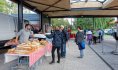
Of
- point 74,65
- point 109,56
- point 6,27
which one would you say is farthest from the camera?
point 6,27

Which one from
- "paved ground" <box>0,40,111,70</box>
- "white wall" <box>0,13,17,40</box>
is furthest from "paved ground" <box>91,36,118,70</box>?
"white wall" <box>0,13,17,40</box>

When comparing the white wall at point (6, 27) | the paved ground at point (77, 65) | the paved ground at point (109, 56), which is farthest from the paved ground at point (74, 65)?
the white wall at point (6, 27)

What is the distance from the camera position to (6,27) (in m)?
22.2

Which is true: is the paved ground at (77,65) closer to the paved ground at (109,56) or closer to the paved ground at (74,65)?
the paved ground at (74,65)

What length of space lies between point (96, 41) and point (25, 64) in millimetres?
24495

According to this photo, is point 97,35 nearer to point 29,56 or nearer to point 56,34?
point 56,34

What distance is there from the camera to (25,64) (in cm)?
1105

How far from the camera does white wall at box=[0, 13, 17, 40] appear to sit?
69.0 feet

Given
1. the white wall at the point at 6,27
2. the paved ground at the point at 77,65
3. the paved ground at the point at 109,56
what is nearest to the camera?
the paved ground at the point at 77,65

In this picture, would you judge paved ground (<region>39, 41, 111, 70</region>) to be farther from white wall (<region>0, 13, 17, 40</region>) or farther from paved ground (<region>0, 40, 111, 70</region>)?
white wall (<region>0, 13, 17, 40</region>)

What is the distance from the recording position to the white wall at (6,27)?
21025 millimetres

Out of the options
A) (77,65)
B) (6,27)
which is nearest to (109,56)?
(77,65)

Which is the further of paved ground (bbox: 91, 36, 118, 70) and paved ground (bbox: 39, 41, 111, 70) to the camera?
paved ground (bbox: 91, 36, 118, 70)

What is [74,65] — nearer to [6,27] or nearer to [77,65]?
[77,65]
